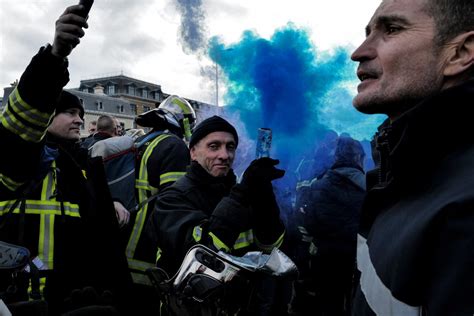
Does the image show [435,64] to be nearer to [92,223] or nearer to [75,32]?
[75,32]

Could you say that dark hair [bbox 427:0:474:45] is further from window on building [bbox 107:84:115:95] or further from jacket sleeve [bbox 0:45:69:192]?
window on building [bbox 107:84:115:95]

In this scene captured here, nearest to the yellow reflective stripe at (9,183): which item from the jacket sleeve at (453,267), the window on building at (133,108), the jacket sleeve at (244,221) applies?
the jacket sleeve at (244,221)

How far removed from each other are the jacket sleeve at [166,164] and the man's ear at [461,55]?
2531 millimetres

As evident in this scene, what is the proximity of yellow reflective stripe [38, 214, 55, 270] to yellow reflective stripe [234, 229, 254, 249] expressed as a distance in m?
1.02

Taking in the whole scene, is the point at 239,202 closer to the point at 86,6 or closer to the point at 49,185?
the point at 49,185

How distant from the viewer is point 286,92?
3783 mm

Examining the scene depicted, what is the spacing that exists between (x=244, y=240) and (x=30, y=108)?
141 centimetres

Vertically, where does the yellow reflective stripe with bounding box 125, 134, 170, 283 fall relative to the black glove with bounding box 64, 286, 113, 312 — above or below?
above

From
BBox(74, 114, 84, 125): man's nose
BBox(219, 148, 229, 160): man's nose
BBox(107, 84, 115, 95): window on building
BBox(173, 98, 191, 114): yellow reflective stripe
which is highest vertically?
BBox(107, 84, 115, 95): window on building

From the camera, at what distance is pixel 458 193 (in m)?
0.83

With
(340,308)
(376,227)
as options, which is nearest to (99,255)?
(376,227)

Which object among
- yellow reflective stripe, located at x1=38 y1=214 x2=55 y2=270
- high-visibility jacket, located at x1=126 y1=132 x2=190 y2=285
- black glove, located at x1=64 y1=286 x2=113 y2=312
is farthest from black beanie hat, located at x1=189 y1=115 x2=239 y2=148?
black glove, located at x1=64 y1=286 x2=113 y2=312

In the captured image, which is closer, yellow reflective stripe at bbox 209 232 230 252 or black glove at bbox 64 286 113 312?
black glove at bbox 64 286 113 312

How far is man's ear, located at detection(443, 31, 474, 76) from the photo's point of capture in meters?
1.10
